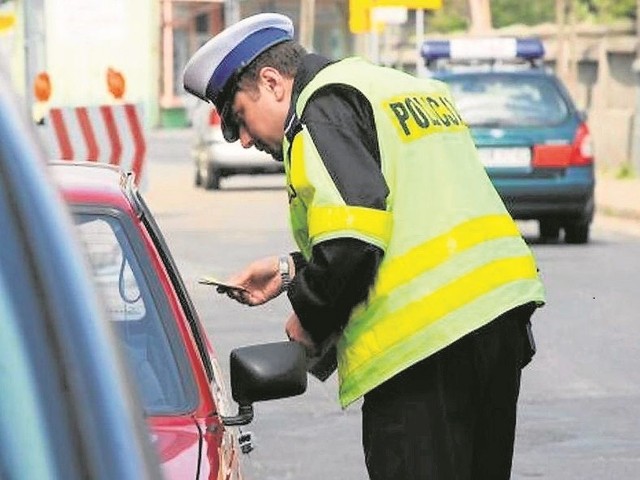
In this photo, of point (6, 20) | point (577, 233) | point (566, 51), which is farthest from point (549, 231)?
point (566, 51)

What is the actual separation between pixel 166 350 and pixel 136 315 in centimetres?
16

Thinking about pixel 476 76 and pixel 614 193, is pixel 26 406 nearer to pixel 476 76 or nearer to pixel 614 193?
pixel 476 76

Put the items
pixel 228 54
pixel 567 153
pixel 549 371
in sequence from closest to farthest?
pixel 228 54, pixel 549 371, pixel 567 153

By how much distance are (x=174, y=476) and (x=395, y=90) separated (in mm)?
1058

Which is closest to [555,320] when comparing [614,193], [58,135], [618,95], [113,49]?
[58,135]

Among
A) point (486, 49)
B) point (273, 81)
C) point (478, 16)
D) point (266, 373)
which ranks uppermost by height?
point (273, 81)

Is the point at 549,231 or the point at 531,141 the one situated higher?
the point at 531,141

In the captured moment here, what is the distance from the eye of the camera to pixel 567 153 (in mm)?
20875

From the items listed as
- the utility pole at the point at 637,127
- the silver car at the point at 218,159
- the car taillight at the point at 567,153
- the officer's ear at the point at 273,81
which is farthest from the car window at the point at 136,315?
the utility pole at the point at 637,127

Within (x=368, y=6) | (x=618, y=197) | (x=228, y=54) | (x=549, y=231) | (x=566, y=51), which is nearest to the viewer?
(x=228, y=54)

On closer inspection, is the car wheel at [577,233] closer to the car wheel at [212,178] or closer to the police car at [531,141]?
the police car at [531,141]

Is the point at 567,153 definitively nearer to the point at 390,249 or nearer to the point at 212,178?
the point at 212,178

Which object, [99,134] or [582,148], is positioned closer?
[99,134]

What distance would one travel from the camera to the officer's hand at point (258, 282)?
4.95 m
